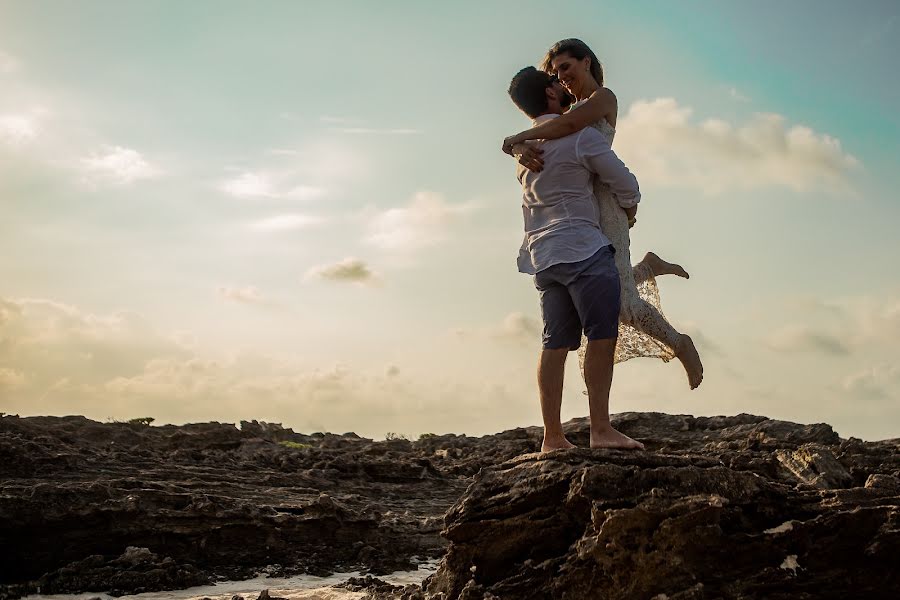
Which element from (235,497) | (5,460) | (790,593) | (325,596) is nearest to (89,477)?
(5,460)

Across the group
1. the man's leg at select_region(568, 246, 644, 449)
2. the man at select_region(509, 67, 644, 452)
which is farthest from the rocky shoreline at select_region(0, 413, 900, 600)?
the man at select_region(509, 67, 644, 452)

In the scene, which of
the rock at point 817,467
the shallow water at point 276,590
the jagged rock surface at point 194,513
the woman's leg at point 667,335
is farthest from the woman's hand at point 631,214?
the rock at point 817,467

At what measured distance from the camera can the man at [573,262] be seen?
5.13 metres

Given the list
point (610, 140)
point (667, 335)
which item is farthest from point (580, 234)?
point (667, 335)

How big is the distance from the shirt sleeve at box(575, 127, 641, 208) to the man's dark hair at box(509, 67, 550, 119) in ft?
1.32

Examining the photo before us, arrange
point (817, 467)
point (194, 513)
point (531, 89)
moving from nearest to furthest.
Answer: point (531, 89) → point (194, 513) → point (817, 467)

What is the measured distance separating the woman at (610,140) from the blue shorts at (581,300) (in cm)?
21

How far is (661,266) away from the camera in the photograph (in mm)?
5922

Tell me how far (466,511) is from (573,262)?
159 centimetres

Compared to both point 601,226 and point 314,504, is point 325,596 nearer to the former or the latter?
point 314,504

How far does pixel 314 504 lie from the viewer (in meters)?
9.57

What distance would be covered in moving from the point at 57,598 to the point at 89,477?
130 inches

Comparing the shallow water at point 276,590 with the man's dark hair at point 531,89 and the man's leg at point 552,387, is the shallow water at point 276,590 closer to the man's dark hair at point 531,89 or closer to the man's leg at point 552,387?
the man's leg at point 552,387

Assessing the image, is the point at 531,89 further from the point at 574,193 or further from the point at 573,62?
the point at 574,193
